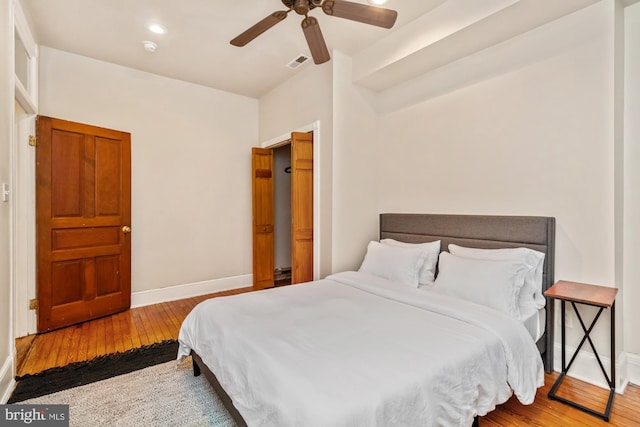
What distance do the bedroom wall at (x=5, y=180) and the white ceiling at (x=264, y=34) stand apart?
28.2 inches

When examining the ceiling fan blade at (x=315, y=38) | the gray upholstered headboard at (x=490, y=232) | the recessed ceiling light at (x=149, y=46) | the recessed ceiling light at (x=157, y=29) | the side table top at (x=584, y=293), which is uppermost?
the recessed ceiling light at (x=157, y=29)

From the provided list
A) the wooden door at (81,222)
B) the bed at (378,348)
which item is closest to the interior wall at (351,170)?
the bed at (378,348)

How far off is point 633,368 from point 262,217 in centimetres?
414

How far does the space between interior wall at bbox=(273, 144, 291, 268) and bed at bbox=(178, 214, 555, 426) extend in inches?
112

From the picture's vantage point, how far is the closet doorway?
12.2 ft

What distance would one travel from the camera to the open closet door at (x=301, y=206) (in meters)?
3.71

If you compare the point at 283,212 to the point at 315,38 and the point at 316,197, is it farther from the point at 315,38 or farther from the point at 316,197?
the point at 315,38

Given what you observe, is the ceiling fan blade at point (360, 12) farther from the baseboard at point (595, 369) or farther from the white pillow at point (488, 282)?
the baseboard at point (595, 369)

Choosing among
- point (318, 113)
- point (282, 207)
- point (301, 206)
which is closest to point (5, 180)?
point (301, 206)

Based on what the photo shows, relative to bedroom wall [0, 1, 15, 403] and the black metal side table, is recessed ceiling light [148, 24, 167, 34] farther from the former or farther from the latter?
the black metal side table

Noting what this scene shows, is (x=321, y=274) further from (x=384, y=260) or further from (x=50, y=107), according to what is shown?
(x=50, y=107)

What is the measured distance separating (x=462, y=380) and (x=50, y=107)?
178 inches

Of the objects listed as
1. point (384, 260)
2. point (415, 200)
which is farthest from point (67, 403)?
point (415, 200)

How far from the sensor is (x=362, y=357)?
4.71 feet
